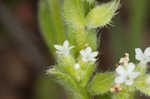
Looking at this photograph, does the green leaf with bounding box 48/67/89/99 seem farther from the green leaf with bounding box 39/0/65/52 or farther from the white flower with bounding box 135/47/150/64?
the green leaf with bounding box 39/0/65/52

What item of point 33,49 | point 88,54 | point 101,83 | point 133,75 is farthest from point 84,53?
point 33,49

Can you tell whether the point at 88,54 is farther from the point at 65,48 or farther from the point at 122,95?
the point at 122,95

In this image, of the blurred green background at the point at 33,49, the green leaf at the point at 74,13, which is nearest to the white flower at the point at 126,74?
the green leaf at the point at 74,13

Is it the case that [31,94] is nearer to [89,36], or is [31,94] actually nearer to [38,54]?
[38,54]

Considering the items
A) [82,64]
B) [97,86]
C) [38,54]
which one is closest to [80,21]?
[82,64]

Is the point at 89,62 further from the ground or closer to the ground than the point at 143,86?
further from the ground

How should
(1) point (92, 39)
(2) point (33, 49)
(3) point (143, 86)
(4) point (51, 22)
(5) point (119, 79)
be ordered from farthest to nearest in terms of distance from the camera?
(2) point (33, 49) < (4) point (51, 22) < (1) point (92, 39) < (3) point (143, 86) < (5) point (119, 79)

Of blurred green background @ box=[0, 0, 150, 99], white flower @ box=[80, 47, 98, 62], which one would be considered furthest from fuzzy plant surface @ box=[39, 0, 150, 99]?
blurred green background @ box=[0, 0, 150, 99]
